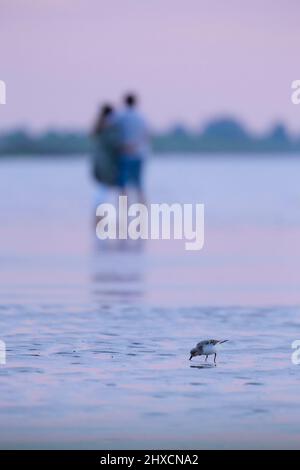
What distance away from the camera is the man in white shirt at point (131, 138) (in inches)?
790

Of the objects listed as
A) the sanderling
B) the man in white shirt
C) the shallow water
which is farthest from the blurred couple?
the sanderling

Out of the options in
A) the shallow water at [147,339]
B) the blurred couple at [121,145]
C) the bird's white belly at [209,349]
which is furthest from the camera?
the blurred couple at [121,145]

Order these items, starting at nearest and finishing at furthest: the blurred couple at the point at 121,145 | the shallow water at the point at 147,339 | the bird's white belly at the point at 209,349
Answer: the shallow water at the point at 147,339 < the bird's white belly at the point at 209,349 < the blurred couple at the point at 121,145

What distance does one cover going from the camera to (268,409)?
738 cm

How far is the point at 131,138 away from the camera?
20109mm

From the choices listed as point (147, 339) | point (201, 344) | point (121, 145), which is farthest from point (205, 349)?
point (121, 145)

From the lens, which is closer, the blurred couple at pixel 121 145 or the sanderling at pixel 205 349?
the sanderling at pixel 205 349

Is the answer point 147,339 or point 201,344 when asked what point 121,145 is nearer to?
point 147,339

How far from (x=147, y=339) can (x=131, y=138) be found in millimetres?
10707

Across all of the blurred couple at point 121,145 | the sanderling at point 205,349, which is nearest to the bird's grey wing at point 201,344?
the sanderling at point 205,349

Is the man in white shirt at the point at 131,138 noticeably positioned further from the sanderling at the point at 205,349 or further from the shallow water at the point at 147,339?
the sanderling at the point at 205,349

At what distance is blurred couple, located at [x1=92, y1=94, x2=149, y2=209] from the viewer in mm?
20000

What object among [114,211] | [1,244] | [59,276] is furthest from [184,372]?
[114,211]
